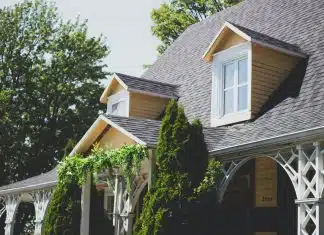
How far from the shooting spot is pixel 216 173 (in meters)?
11.5

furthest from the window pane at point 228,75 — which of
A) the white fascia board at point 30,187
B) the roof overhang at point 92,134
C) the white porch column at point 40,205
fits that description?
the white porch column at point 40,205

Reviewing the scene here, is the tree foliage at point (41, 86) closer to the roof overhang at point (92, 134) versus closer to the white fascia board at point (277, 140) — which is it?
the roof overhang at point (92, 134)

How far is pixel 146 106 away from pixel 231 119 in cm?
488

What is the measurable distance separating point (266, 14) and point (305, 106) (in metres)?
6.53

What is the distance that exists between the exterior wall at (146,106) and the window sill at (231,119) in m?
4.07

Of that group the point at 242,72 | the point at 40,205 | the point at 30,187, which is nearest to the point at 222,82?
the point at 242,72

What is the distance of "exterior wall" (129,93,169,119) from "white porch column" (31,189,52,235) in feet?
13.2

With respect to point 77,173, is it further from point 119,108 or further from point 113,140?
→ point 119,108

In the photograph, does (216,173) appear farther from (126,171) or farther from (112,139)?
(112,139)

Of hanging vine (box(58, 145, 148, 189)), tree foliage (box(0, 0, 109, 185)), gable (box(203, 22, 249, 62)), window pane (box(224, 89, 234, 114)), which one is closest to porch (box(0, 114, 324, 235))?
hanging vine (box(58, 145, 148, 189))

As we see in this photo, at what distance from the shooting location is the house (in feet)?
33.0

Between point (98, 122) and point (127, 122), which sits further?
point (98, 122)

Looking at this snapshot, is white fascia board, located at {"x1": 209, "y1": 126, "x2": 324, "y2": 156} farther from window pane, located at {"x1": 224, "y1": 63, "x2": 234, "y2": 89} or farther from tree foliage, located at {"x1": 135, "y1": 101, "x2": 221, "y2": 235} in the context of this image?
window pane, located at {"x1": 224, "y1": 63, "x2": 234, "y2": 89}

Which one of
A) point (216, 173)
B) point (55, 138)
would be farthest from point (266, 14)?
point (55, 138)
